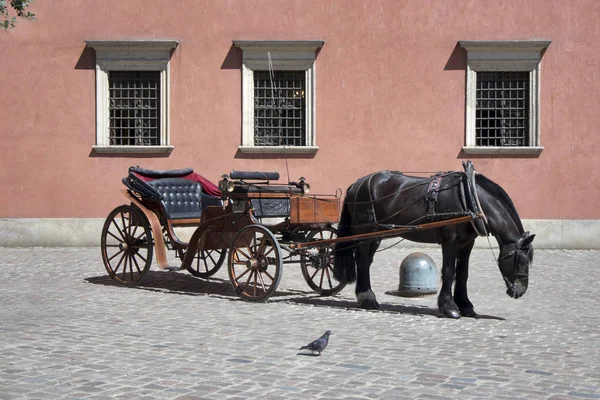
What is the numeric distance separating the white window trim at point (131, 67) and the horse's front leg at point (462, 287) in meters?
8.74

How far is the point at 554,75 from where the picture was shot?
677 inches

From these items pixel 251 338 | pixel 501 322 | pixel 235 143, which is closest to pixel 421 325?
pixel 501 322

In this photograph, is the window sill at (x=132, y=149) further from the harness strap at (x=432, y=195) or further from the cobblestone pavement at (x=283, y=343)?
the harness strap at (x=432, y=195)

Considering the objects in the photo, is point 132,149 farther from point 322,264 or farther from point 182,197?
point 322,264

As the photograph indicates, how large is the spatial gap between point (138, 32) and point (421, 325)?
10518mm

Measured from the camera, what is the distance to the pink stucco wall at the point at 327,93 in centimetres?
1719

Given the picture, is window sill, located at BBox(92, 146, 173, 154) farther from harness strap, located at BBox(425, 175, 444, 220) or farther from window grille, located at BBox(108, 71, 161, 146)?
harness strap, located at BBox(425, 175, 444, 220)

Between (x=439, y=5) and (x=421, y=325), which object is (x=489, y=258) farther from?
(x=421, y=325)

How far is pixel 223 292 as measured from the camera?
36.4 feet

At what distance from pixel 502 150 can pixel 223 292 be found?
787 centimetres

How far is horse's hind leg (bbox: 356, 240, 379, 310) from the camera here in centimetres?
980

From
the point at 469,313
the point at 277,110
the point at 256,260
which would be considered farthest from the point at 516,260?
the point at 277,110

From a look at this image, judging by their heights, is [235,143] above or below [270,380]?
above

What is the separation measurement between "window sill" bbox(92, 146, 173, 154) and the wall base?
1264mm
